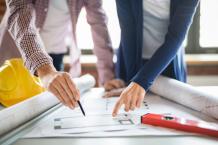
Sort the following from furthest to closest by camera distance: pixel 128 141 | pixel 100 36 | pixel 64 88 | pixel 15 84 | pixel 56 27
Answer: pixel 56 27 → pixel 100 36 → pixel 15 84 → pixel 64 88 → pixel 128 141

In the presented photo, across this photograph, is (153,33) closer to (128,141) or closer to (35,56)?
(35,56)

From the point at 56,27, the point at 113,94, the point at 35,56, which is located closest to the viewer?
the point at 35,56

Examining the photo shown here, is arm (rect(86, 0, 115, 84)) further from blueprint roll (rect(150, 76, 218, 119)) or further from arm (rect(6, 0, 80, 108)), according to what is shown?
arm (rect(6, 0, 80, 108))

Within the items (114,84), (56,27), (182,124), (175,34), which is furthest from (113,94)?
(56,27)

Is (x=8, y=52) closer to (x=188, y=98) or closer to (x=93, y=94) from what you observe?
(x=93, y=94)

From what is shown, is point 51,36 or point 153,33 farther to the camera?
point 51,36

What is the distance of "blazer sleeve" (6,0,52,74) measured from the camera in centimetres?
93

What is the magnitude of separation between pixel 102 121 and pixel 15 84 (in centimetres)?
39

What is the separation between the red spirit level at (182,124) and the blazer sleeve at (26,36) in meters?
0.33

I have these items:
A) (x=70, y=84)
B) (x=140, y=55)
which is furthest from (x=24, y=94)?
(x=140, y=55)

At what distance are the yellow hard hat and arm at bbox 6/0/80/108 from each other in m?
0.13

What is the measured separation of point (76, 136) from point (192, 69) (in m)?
1.86

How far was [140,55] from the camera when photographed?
4.14 ft

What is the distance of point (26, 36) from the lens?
969mm
